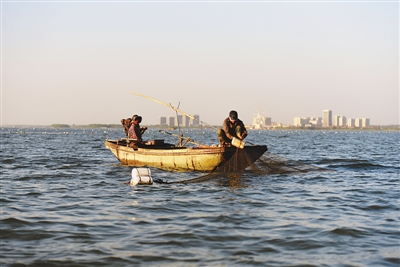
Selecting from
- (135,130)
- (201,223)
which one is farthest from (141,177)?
(135,130)

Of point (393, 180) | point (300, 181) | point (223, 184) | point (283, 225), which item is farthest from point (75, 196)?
point (393, 180)

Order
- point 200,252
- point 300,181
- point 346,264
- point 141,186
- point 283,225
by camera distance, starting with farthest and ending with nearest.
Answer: point 300,181
point 141,186
point 283,225
point 200,252
point 346,264

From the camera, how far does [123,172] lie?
20.1 m

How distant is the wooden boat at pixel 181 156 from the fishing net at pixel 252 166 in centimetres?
4

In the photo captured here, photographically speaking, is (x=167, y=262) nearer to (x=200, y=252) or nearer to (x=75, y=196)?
(x=200, y=252)

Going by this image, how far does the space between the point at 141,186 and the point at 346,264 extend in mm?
8575

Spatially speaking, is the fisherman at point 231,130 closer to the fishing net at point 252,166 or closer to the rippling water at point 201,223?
the fishing net at point 252,166

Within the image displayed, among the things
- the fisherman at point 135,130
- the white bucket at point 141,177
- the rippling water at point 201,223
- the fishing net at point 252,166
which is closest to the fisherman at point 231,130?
the fishing net at point 252,166

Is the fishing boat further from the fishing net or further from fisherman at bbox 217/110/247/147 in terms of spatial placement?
fisherman at bbox 217/110/247/147

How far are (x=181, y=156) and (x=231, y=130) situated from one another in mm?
2504

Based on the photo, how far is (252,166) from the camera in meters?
17.5

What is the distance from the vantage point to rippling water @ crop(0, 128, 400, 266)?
7.73 metres

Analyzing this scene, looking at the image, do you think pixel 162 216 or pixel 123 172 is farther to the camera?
pixel 123 172

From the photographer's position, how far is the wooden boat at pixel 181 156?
17.6 m
